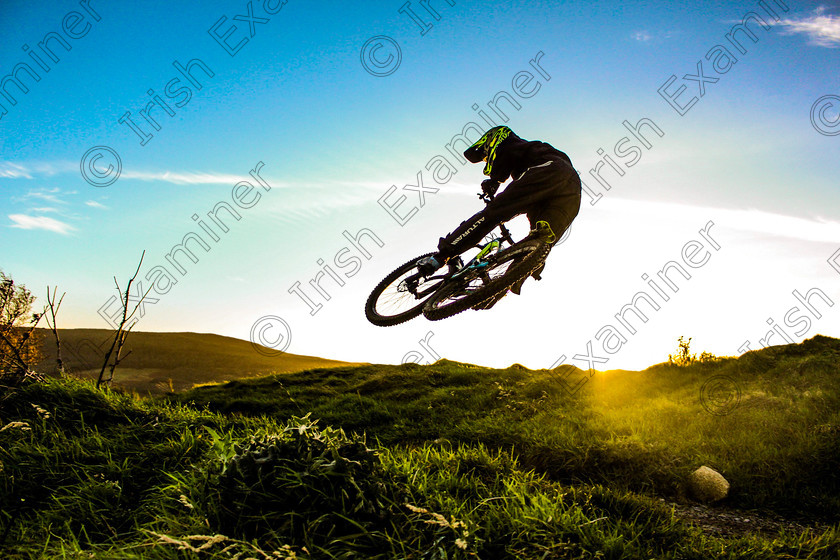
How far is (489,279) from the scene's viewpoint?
578 cm

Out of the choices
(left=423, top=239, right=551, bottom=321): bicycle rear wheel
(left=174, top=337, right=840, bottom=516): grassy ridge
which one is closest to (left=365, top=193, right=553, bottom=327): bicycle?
(left=423, top=239, right=551, bottom=321): bicycle rear wheel

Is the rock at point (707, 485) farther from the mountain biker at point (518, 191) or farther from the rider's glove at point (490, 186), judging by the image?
the rider's glove at point (490, 186)

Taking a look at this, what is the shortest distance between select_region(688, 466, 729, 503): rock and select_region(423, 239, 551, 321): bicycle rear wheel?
10.1 feet

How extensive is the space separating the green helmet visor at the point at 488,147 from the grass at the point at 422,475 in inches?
Result: 146

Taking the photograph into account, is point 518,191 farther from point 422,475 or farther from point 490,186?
point 422,475

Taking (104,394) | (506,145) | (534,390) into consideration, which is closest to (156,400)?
(104,394)

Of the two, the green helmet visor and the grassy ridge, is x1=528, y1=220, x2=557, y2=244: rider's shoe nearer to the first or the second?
the green helmet visor

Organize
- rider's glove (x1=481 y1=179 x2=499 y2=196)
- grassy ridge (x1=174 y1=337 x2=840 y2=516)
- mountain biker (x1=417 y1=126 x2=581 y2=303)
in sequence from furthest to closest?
rider's glove (x1=481 y1=179 x2=499 y2=196), mountain biker (x1=417 y1=126 x2=581 y2=303), grassy ridge (x1=174 y1=337 x2=840 y2=516)

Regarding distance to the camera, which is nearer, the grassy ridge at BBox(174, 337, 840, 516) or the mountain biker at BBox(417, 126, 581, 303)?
the grassy ridge at BBox(174, 337, 840, 516)

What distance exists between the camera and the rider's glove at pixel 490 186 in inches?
251

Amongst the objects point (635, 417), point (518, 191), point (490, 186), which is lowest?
point (635, 417)

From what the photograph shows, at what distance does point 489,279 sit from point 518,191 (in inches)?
46.8

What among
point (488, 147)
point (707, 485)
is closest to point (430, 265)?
point (488, 147)

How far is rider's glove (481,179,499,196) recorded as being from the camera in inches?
251
